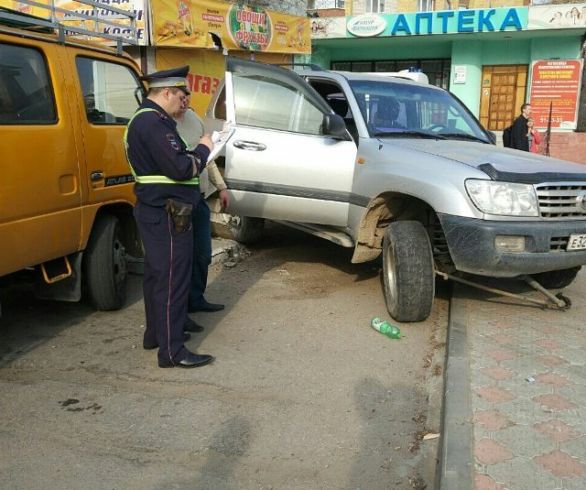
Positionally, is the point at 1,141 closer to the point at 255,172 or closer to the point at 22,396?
the point at 22,396

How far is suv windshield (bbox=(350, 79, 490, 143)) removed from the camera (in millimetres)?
5182

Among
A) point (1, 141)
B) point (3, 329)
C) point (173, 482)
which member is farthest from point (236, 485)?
point (3, 329)

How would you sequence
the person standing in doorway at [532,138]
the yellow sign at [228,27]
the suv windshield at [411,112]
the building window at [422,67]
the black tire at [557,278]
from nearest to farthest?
1. the black tire at [557,278]
2. the suv windshield at [411,112]
3. the yellow sign at [228,27]
4. the person standing in doorway at [532,138]
5. the building window at [422,67]

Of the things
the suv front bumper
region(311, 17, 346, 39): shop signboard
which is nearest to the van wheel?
the suv front bumper

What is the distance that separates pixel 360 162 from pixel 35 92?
252 centimetres

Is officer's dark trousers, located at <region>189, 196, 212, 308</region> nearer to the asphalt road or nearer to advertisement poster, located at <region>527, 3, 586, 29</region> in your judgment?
the asphalt road

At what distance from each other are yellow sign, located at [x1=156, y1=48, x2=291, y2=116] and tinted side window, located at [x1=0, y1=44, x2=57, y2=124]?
300 inches

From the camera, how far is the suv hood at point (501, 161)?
157 inches

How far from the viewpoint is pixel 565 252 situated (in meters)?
4.12

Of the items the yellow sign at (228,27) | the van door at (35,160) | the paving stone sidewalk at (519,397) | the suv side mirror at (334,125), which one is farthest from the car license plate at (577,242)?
the yellow sign at (228,27)

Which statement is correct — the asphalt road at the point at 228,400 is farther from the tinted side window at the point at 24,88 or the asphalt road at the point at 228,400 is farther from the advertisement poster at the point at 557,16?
the advertisement poster at the point at 557,16

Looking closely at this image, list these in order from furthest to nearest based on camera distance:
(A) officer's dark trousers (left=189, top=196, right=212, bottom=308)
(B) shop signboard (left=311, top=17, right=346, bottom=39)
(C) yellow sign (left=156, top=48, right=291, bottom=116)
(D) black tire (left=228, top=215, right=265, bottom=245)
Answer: (B) shop signboard (left=311, top=17, right=346, bottom=39) < (C) yellow sign (left=156, top=48, right=291, bottom=116) < (D) black tire (left=228, top=215, right=265, bottom=245) < (A) officer's dark trousers (left=189, top=196, right=212, bottom=308)

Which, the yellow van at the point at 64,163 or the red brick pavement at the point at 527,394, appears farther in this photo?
the yellow van at the point at 64,163

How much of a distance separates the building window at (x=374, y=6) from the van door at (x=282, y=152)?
18495mm
